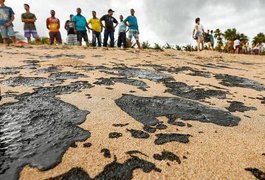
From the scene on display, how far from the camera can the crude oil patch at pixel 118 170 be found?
1821mm

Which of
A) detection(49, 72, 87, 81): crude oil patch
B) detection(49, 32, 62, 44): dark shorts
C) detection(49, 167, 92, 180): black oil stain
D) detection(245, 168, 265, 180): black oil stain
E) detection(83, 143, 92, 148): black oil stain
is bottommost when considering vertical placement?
detection(245, 168, 265, 180): black oil stain

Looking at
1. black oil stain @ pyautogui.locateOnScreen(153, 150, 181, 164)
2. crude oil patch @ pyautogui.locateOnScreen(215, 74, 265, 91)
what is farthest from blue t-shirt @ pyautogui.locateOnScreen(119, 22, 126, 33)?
black oil stain @ pyautogui.locateOnScreen(153, 150, 181, 164)

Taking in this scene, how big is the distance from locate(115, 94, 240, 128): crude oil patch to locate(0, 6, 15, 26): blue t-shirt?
6582 millimetres

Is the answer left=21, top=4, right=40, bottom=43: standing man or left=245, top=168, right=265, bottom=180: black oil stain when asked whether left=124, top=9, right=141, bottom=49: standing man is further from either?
left=245, top=168, right=265, bottom=180: black oil stain

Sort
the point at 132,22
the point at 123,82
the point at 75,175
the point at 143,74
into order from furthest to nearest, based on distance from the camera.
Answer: the point at 132,22 < the point at 143,74 < the point at 123,82 < the point at 75,175

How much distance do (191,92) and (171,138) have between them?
165cm

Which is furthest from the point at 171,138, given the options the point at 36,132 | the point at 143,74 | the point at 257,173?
the point at 143,74

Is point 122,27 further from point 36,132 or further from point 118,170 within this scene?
point 118,170

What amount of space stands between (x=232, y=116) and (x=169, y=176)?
1.36 metres

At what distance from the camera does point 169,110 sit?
9.93 ft

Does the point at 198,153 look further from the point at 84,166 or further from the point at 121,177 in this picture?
the point at 84,166

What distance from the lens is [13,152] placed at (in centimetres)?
206

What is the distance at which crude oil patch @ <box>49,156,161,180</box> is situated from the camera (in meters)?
1.82

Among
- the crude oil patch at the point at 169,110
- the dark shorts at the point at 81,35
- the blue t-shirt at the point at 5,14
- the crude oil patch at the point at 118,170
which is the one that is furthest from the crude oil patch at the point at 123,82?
the dark shorts at the point at 81,35
